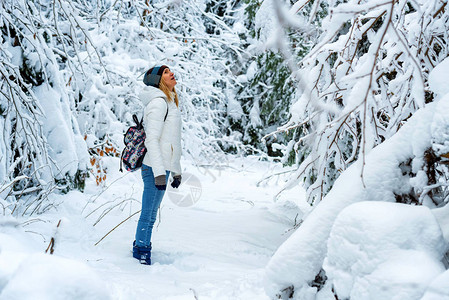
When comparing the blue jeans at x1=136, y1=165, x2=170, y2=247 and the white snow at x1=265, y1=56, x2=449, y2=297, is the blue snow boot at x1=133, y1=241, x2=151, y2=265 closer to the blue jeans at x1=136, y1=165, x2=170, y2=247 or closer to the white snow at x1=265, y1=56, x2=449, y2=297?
the blue jeans at x1=136, y1=165, x2=170, y2=247

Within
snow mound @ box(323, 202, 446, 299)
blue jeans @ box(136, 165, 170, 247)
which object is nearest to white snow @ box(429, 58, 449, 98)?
snow mound @ box(323, 202, 446, 299)

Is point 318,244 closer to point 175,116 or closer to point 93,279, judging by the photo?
point 93,279

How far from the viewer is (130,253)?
3447mm

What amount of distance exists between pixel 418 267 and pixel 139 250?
98.5 inches

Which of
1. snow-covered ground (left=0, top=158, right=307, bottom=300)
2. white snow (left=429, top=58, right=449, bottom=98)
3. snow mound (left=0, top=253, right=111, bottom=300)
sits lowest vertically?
snow-covered ground (left=0, top=158, right=307, bottom=300)

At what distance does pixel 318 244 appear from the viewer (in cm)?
150

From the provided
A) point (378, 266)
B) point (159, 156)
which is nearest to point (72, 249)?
point (159, 156)

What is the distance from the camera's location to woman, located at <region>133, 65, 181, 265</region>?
315 centimetres

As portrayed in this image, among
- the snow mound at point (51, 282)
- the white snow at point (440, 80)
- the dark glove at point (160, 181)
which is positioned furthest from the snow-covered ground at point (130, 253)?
the white snow at point (440, 80)

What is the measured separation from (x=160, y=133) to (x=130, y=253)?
1054mm

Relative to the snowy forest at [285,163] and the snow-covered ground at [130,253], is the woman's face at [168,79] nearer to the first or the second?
the snowy forest at [285,163]

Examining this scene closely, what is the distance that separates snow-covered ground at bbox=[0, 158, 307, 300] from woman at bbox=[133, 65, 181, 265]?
0.22 m

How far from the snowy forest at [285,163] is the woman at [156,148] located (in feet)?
0.75

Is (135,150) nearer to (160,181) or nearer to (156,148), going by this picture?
(156,148)
